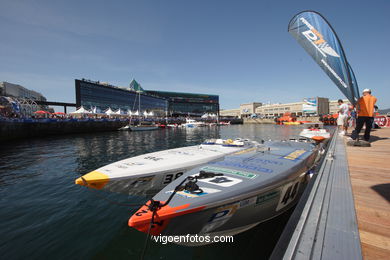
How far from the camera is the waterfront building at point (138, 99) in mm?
71312

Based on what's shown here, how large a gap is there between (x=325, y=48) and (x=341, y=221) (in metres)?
7.26

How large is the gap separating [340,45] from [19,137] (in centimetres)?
3945

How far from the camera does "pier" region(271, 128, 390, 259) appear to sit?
1791 millimetres

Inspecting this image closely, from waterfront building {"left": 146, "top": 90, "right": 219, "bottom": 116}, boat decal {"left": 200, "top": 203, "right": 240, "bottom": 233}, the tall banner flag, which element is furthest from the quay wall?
waterfront building {"left": 146, "top": 90, "right": 219, "bottom": 116}

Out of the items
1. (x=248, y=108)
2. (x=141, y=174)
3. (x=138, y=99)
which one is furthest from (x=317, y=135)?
(x=248, y=108)

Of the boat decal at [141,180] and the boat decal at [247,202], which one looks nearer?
the boat decal at [247,202]

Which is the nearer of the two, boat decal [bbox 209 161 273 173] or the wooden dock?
the wooden dock

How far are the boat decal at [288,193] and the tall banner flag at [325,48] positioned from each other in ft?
16.8

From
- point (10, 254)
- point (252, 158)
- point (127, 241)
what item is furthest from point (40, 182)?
point (252, 158)

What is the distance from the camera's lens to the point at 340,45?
258 inches

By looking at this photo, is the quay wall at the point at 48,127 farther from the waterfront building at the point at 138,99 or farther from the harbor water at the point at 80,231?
the harbor water at the point at 80,231

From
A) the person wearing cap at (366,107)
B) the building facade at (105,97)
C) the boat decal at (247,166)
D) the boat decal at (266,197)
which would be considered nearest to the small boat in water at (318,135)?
the person wearing cap at (366,107)

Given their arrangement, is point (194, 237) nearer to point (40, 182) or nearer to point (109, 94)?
point (40, 182)

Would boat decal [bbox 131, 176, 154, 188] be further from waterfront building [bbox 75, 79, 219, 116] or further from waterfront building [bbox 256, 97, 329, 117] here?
waterfront building [bbox 256, 97, 329, 117]
